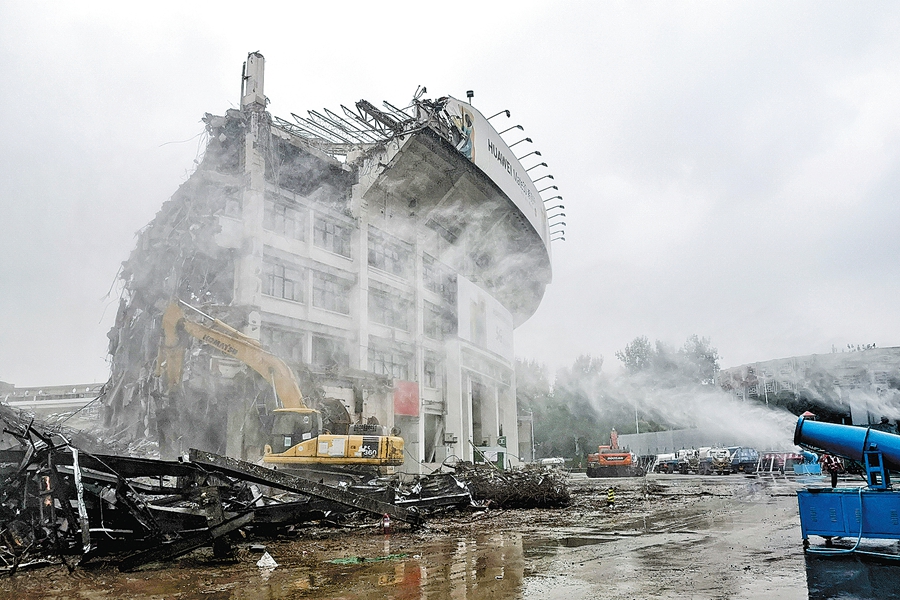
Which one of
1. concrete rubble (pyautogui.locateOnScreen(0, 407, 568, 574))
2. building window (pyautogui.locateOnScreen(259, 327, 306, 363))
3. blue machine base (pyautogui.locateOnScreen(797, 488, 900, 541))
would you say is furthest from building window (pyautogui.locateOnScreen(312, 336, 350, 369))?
blue machine base (pyautogui.locateOnScreen(797, 488, 900, 541))

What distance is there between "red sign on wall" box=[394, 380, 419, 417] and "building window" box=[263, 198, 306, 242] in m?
9.54

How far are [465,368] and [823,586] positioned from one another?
35462 millimetres

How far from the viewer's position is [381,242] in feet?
122

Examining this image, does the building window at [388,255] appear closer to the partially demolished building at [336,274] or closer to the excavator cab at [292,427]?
the partially demolished building at [336,274]

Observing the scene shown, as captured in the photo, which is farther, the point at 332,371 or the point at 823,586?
the point at 332,371

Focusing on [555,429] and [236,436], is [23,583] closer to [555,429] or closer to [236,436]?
[236,436]

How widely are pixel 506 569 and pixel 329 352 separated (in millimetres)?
25834

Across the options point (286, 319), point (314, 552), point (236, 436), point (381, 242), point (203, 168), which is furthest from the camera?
point (381, 242)

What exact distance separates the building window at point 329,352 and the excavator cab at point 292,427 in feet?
46.7

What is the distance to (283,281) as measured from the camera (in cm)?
3002

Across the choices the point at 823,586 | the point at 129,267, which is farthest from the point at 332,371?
the point at 823,586

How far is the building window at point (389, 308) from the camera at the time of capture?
35.6 m

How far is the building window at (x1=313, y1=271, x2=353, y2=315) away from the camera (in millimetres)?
32047

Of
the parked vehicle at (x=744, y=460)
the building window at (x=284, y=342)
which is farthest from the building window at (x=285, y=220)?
the parked vehicle at (x=744, y=460)
